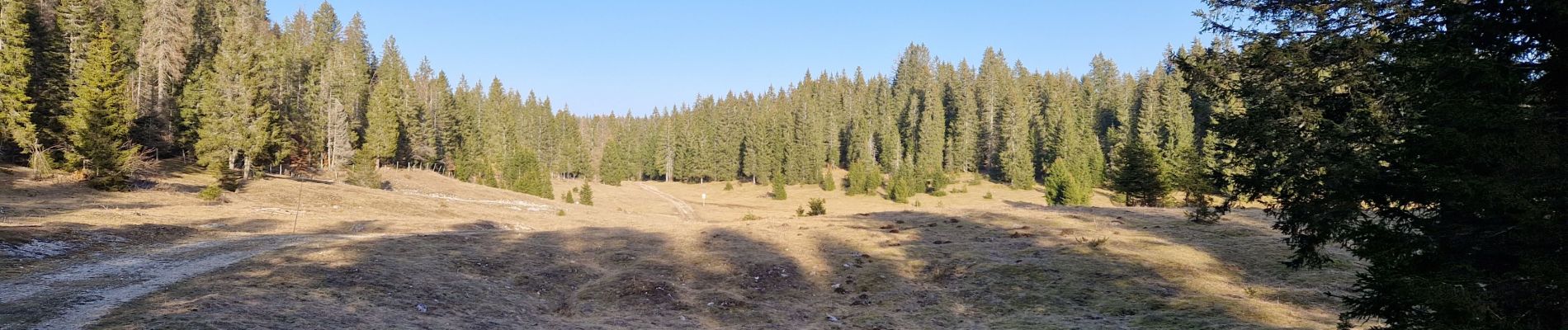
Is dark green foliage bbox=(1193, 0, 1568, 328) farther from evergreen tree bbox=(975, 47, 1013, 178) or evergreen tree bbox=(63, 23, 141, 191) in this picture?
evergreen tree bbox=(975, 47, 1013, 178)

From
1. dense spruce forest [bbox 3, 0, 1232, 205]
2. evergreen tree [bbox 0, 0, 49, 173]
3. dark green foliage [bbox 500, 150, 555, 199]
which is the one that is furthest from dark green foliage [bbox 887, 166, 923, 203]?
evergreen tree [bbox 0, 0, 49, 173]

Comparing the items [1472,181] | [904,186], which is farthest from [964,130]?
[1472,181]

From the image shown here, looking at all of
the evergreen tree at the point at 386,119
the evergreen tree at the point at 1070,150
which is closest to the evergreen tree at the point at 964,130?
the evergreen tree at the point at 1070,150

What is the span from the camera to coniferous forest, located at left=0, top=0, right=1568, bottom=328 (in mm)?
6680

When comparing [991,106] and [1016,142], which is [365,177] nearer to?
[1016,142]

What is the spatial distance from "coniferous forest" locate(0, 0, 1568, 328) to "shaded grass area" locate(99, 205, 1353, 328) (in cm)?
201

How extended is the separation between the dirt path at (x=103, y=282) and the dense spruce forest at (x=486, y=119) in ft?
58.2

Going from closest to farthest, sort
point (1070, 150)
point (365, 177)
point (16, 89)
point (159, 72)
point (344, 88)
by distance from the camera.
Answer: point (16, 89) → point (159, 72) → point (365, 177) → point (344, 88) → point (1070, 150)

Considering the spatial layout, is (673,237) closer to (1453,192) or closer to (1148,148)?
(1453,192)

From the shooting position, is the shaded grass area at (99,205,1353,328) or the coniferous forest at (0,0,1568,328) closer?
the coniferous forest at (0,0,1568,328)

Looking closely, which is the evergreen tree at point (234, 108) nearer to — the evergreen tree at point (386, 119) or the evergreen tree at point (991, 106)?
the evergreen tree at point (386, 119)

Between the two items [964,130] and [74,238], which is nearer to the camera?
[74,238]

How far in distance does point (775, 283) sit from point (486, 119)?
9874cm

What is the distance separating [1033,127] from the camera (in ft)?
336
